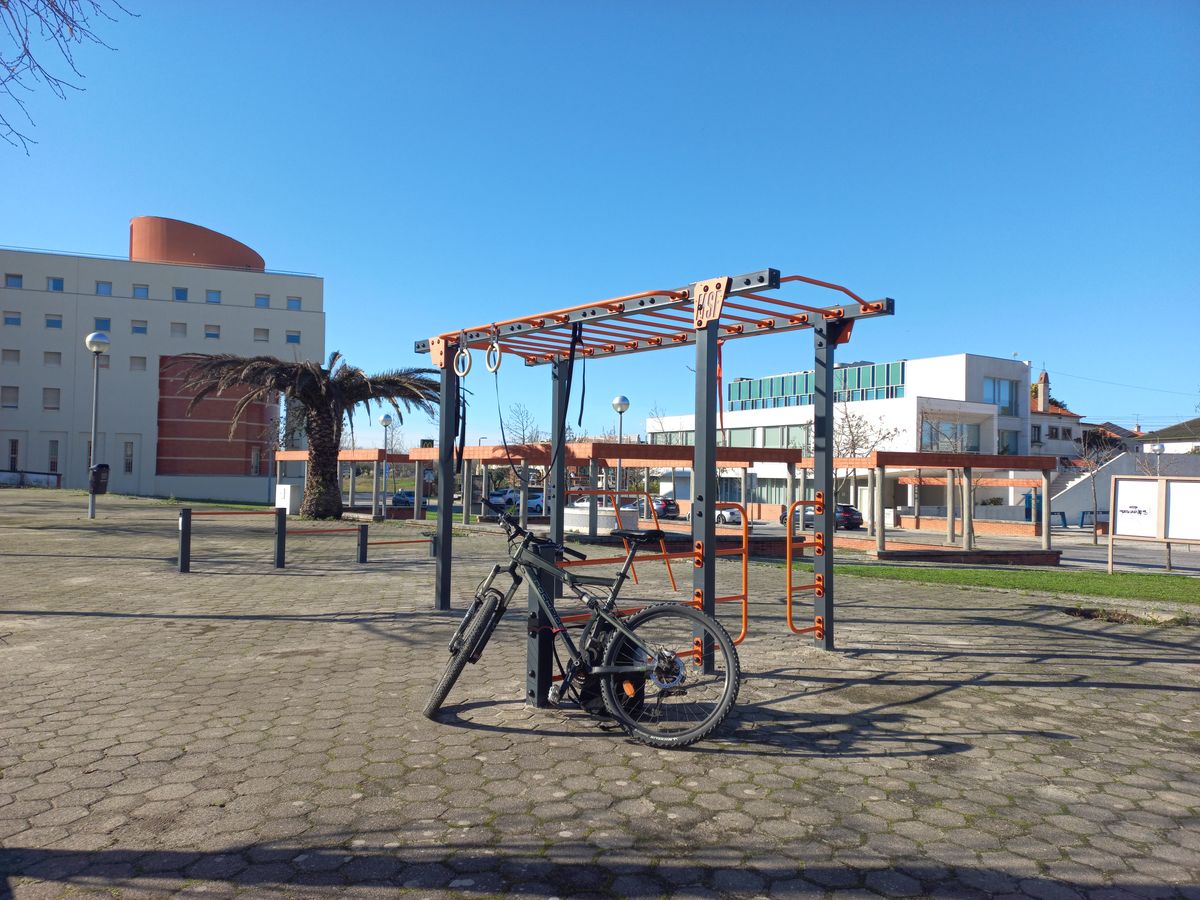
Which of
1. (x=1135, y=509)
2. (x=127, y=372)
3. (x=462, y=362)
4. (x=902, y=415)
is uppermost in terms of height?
(x=127, y=372)

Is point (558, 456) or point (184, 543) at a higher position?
point (558, 456)

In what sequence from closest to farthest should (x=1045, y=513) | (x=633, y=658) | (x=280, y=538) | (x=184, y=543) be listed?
(x=633, y=658) < (x=184, y=543) < (x=280, y=538) < (x=1045, y=513)

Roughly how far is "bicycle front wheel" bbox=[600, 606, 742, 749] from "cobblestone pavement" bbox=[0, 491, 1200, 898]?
0.55 feet

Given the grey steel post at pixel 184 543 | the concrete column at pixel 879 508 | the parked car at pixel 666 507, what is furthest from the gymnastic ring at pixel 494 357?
the parked car at pixel 666 507

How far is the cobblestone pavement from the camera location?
298cm

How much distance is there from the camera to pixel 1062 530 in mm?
41562

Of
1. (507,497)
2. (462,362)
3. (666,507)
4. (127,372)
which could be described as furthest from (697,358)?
(127,372)

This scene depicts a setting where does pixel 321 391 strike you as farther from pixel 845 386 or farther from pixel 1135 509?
pixel 845 386

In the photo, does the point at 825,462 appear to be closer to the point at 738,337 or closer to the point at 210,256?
the point at 738,337

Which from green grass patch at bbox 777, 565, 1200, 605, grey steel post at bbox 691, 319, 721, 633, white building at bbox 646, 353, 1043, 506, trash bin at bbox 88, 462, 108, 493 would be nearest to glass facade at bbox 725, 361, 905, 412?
white building at bbox 646, 353, 1043, 506

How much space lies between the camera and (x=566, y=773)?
3.94 metres

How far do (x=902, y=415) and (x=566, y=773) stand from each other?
5054cm

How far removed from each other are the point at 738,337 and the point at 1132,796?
456 cm

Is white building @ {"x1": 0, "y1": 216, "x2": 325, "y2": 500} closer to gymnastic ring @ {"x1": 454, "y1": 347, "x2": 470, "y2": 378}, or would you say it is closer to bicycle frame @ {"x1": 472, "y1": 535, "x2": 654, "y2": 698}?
gymnastic ring @ {"x1": 454, "y1": 347, "x2": 470, "y2": 378}
